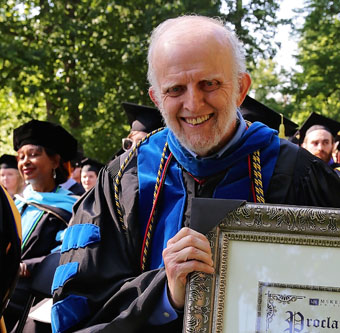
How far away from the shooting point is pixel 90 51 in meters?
18.2

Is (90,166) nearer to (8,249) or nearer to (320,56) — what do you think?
(8,249)

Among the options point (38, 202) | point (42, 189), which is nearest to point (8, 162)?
point (42, 189)

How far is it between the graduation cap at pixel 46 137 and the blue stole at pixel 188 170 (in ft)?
10.2

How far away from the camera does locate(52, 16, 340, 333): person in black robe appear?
247cm

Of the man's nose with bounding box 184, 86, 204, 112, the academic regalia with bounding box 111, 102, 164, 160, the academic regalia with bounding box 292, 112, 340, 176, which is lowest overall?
the man's nose with bounding box 184, 86, 204, 112

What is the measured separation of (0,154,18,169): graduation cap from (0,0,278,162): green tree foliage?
7.62 m

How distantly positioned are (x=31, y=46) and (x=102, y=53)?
6.43 ft

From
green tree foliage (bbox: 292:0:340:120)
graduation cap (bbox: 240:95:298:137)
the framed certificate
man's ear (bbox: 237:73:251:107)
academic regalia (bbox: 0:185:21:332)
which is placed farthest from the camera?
green tree foliage (bbox: 292:0:340:120)

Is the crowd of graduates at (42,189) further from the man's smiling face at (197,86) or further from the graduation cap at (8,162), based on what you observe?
the graduation cap at (8,162)

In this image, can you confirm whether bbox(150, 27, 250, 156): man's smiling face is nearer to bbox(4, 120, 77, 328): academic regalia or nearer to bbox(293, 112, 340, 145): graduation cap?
bbox(4, 120, 77, 328): academic regalia

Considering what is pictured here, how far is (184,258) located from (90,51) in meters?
16.5

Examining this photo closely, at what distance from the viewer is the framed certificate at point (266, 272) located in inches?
83.4

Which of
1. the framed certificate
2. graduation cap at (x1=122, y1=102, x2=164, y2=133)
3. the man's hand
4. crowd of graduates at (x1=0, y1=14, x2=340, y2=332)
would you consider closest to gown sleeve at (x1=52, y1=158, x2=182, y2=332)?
the man's hand

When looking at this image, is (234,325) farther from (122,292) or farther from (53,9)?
(53,9)
